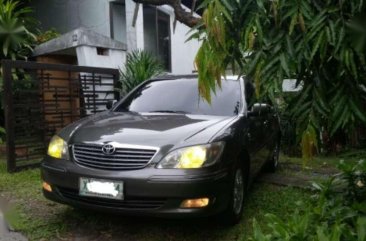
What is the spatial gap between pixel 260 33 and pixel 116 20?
430 inches

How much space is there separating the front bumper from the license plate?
36 millimetres

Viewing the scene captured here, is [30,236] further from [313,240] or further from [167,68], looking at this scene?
[167,68]

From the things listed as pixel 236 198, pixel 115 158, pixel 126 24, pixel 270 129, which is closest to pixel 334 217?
pixel 236 198

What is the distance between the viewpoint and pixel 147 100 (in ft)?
17.0

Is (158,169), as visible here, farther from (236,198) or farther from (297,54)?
(297,54)

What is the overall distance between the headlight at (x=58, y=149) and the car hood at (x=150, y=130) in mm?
54

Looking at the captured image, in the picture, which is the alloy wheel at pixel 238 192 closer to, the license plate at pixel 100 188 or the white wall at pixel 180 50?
the license plate at pixel 100 188

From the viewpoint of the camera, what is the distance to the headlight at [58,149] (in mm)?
4023

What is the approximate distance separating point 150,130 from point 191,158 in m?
0.56

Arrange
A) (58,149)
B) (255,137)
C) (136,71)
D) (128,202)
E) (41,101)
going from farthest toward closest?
(136,71) < (41,101) < (255,137) < (58,149) < (128,202)

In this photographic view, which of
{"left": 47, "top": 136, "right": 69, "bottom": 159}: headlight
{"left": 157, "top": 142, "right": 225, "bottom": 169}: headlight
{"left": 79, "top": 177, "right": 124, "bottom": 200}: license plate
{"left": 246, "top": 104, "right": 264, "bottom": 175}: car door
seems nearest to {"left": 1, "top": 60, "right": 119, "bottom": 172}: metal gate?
{"left": 47, "top": 136, "right": 69, "bottom": 159}: headlight

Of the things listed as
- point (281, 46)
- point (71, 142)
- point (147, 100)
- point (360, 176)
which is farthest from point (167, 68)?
point (281, 46)

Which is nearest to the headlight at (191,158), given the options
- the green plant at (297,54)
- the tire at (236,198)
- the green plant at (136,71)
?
the tire at (236,198)

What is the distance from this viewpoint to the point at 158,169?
358 cm
